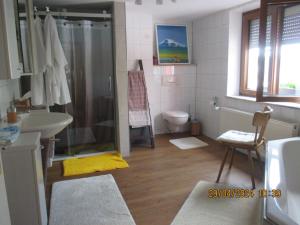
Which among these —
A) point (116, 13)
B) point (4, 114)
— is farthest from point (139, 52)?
point (4, 114)

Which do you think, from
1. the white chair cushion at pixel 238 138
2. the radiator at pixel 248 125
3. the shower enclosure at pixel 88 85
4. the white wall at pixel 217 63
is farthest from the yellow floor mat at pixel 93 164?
the white wall at pixel 217 63

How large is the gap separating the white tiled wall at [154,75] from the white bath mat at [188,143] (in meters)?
0.52

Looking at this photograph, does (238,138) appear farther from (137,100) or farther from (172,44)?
(172,44)

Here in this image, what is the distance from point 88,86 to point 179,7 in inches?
66.3

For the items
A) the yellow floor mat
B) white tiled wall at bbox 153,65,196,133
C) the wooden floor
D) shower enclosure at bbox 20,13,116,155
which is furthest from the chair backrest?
white tiled wall at bbox 153,65,196,133

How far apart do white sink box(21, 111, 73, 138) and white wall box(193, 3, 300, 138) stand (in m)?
2.39

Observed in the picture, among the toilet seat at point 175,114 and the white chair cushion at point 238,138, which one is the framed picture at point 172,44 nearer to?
the toilet seat at point 175,114

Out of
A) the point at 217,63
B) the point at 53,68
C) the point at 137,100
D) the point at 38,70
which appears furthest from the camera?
the point at 217,63

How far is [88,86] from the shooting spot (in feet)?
11.5

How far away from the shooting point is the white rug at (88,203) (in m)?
2.06

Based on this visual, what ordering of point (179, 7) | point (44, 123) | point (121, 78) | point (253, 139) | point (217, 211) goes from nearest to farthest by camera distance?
point (44, 123) < point (217, 211) < point (253, 139) < point (121, 78) < point (179, 7)

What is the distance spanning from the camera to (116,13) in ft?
10.6

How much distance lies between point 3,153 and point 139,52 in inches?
115

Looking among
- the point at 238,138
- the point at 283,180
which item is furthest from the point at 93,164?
the point at 283,180
